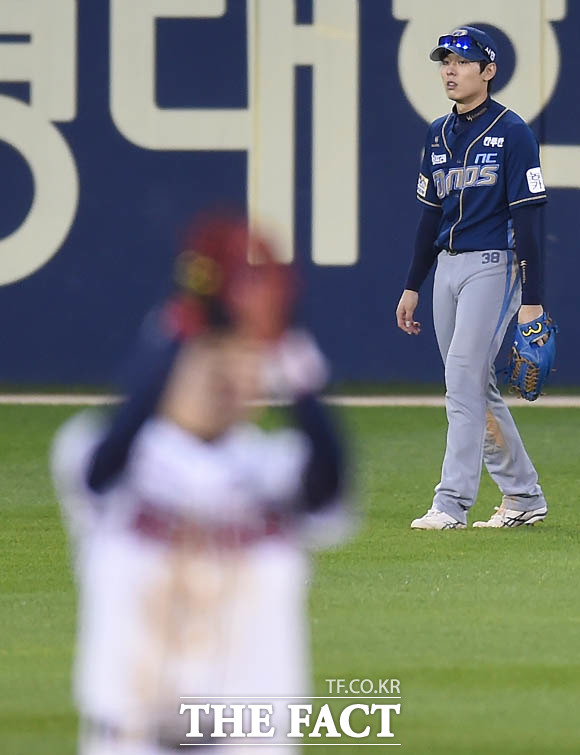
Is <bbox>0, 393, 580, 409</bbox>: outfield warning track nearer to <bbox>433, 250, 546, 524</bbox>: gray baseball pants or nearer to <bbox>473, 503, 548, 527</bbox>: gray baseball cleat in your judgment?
<bbox>473, 503, 548, 527</bbox>: gray baseball cleat

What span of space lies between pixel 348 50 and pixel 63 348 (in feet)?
11.8

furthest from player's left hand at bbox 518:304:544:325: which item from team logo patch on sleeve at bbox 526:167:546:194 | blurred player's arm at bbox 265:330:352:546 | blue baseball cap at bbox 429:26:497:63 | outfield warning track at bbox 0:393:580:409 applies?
outfield warning track at bbox 0:393:580:409

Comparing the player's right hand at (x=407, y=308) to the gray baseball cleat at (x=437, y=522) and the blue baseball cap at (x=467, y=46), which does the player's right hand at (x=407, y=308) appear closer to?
the gray baseball cleat at (x=437, y=522)

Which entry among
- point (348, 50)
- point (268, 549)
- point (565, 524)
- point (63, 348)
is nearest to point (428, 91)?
point (348, 50)

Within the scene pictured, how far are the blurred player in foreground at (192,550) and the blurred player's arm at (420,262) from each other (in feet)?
18.6

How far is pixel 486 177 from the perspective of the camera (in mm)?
8500

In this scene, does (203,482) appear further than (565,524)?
No

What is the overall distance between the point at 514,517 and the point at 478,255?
4.17ft

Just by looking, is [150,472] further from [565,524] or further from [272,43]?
[272,43]

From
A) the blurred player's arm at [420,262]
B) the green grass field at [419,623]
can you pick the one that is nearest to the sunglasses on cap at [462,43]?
the blurred player's arm at [420,262]

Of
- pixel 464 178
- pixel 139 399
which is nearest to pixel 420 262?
pixel 464 178

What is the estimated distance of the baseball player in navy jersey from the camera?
846 cm

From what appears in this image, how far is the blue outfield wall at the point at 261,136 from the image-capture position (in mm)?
15875

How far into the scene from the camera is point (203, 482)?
3078 millimetres
